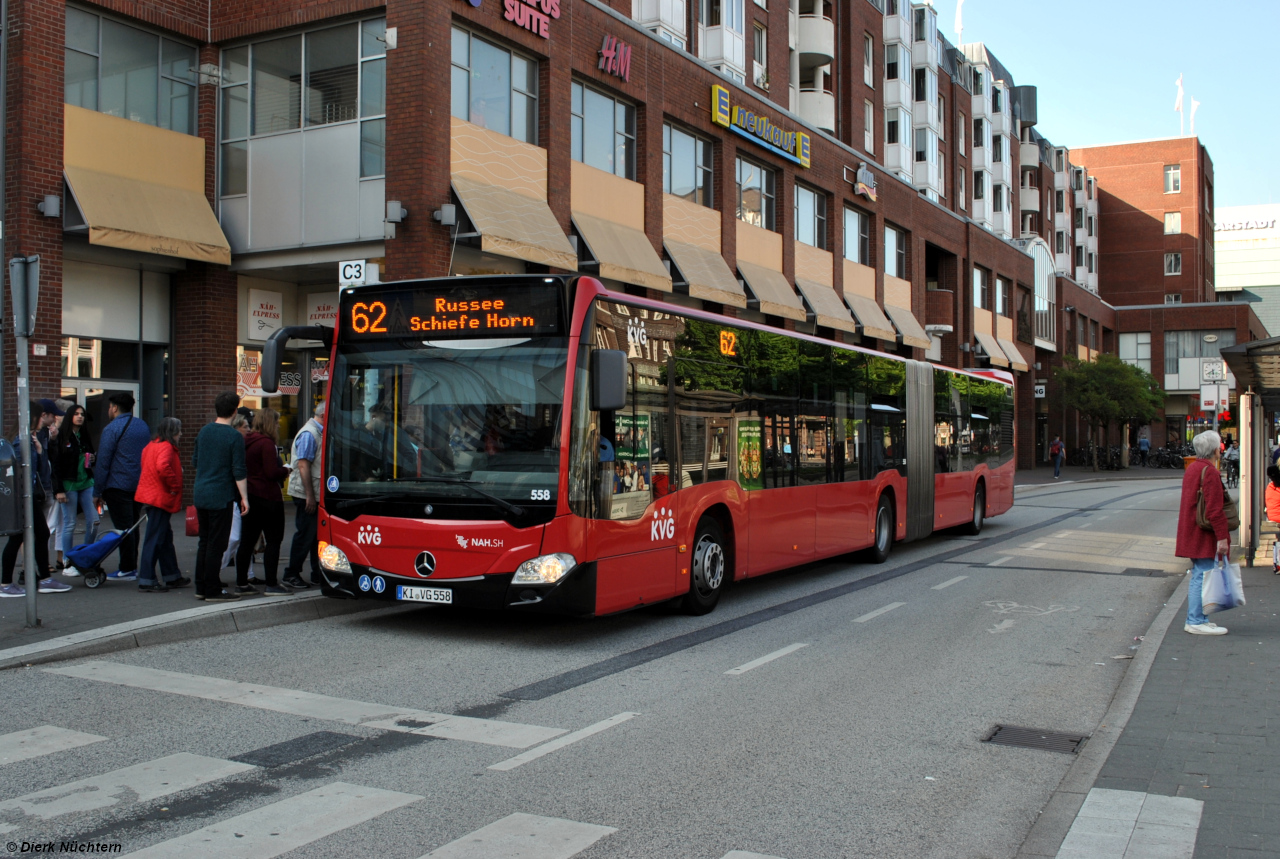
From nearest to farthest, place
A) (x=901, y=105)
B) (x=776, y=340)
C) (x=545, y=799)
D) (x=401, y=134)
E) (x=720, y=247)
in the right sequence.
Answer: (x=545, y=799) → (x=776, y=340) → (x=401, y=134) → (x=720, y=247) → (x=901, y=105)

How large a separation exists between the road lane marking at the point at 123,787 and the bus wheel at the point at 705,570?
525cm

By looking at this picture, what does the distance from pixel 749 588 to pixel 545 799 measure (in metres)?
7.76

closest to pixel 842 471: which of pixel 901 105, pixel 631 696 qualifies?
pixel 631 696

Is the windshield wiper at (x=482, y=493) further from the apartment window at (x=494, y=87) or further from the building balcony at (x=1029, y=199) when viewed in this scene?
the building balcony at (x=1029, y=199)

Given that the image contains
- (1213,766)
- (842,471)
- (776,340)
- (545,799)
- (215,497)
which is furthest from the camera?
(842,471)

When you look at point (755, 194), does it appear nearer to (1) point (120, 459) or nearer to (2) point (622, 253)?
(2) point (622, 253)

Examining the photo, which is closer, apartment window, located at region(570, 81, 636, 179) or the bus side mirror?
the bus side mirror

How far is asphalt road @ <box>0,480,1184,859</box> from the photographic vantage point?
4.57 meters

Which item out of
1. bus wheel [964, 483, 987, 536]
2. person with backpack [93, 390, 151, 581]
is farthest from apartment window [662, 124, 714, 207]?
person with backpack [93, 390, 151, 581]

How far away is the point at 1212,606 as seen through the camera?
9938 millimetres

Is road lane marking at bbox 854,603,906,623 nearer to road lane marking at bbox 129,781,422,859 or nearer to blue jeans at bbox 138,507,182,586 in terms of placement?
road lane marking at bbox 129,781,422,859

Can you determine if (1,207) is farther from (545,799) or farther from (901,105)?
(901,105)

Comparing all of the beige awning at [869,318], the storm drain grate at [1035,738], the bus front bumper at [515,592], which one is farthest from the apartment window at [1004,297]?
the storm drain grate at [1035,738]

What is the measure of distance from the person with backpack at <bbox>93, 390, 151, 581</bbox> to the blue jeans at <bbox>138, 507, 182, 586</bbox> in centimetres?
43
